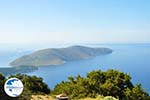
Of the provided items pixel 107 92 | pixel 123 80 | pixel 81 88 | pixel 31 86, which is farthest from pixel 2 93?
pixel 31 86

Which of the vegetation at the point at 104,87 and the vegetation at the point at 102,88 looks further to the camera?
the vegetation at the point at 104,87

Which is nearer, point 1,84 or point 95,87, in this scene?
point 1,84

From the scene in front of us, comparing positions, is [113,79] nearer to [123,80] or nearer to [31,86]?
[123,80]

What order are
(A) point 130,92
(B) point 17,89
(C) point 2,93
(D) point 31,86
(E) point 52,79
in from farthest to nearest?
1. (E) point 52,79
2. (D) point 31,86
3. (A) point 130,92
4. (C) point 2,93
5. (B) point 17,89

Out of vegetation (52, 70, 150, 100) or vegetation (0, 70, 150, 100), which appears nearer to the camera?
vegetation (0, 70, 150, 100)

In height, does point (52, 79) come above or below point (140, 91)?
below

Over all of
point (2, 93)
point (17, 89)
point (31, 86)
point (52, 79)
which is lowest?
point (52, 79)

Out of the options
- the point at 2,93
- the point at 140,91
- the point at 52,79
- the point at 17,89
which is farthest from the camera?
the point at 52,79
